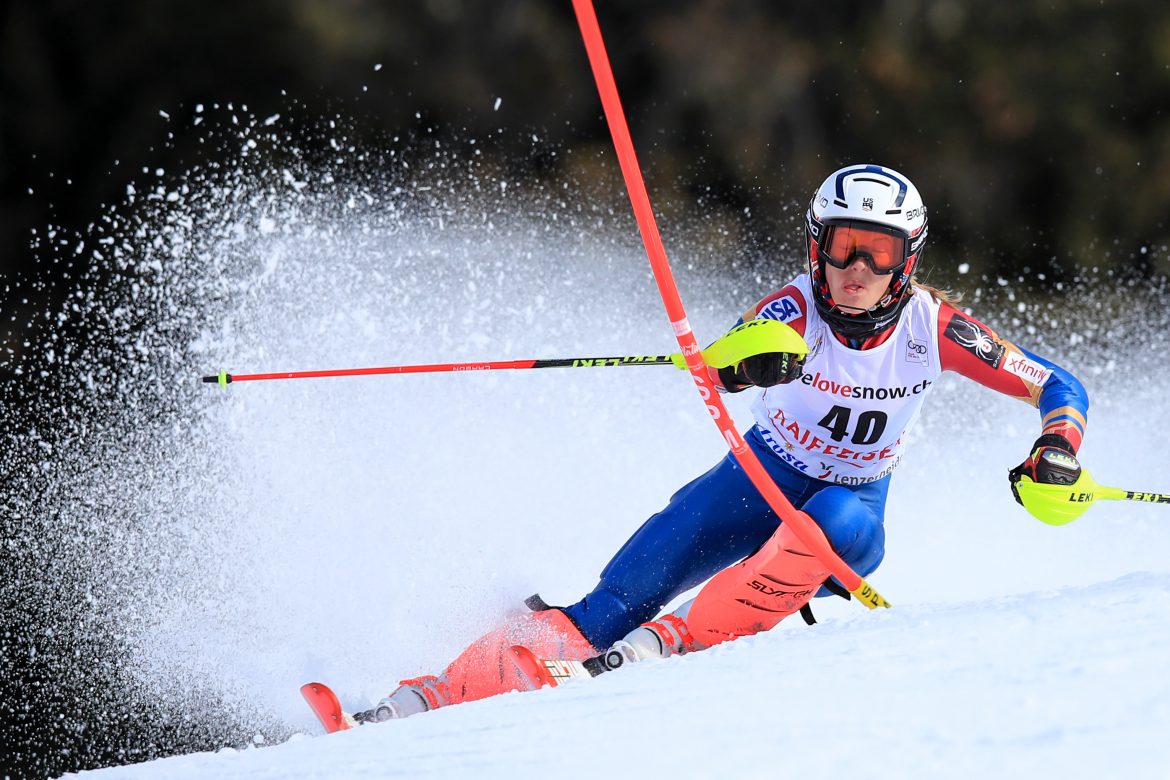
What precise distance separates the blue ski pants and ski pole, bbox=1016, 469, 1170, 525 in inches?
13.9

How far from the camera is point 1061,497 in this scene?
7.83 feet

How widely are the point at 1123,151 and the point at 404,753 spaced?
31.0 ft

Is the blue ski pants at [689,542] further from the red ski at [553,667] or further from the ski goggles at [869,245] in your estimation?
the ski goggles at [869,245]

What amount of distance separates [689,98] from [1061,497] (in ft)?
24.0

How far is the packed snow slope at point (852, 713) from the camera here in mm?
1565

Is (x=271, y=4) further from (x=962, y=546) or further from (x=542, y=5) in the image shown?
(x=962, y=546)

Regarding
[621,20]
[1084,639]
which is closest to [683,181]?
[621,20]

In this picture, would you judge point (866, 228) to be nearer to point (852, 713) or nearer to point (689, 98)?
point (852, 713)

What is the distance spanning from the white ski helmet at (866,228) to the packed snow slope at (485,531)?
591mm

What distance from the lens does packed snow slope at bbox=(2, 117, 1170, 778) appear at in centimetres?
Result: 175

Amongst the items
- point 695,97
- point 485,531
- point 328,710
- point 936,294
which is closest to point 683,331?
point 936,294

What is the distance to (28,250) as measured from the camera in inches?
320

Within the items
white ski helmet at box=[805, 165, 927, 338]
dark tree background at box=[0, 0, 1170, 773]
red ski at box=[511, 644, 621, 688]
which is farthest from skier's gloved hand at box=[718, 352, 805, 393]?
dark tree background at box=[0, 0, 1170, 773]

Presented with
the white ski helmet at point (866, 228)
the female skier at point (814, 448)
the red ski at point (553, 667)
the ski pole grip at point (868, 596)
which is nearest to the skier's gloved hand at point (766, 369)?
the female skier at point (814, 448)
